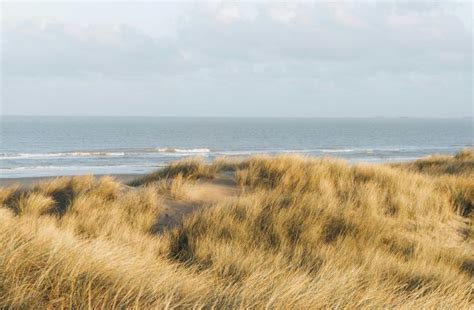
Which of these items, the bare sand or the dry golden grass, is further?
the bare sand

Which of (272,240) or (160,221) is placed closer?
(272,240)

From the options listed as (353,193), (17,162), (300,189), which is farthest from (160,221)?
(17,162)

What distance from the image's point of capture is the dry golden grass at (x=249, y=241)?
3551mm

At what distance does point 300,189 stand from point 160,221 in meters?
2.86

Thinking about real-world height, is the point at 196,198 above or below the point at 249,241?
above

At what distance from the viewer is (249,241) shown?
6305 millimetres

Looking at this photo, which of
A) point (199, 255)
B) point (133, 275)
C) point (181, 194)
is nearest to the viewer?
point (133, 275)

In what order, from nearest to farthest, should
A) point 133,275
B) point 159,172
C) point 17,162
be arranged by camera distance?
point 133,275
point 159,172
point 17,162

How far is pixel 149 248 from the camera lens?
566cm

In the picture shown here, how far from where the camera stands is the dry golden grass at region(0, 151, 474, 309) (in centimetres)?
355

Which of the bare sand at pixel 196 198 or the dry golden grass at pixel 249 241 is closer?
the dry golden grass at pixel 249 241

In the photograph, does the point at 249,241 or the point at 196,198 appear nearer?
the point at 249,241

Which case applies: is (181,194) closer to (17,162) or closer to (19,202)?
(19,202)

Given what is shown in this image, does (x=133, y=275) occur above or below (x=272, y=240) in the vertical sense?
above
